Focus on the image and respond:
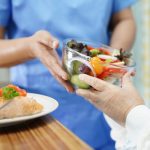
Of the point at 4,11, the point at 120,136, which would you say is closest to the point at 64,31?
the point at 4,11

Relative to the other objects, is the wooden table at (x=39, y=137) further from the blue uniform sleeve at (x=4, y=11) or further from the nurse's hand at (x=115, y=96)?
the blue uniform sleeve at (x=4, y=11)

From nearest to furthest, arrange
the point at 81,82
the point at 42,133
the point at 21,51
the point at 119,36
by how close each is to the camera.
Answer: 1. the point at 42,133
2. the point at 81,82
3. the point at 21,51
4. the point at 119,36

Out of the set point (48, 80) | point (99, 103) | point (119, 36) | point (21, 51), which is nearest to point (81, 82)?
point (99, 103)

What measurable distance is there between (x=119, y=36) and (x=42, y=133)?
2.27 feet

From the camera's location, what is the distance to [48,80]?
117 centimetres

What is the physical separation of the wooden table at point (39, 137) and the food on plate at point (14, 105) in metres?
0.02

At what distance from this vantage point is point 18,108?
0.71m

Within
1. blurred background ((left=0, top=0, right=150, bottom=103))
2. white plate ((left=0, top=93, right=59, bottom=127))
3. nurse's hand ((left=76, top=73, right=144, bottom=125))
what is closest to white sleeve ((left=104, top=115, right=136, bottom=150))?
nurse's hand ((left=76, top=73, right=144, bottom=125))

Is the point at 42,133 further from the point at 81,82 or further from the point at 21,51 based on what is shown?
the point at 21,51

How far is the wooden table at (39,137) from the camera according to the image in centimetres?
58

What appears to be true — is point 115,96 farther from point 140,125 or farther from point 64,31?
point 64,31

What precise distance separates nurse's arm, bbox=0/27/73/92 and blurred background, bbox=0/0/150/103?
2.29ft

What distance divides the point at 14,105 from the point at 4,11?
51 centimetres

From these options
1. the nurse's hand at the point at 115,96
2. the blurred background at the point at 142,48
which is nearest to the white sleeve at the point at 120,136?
the nurse's hand at the point at 115,96
